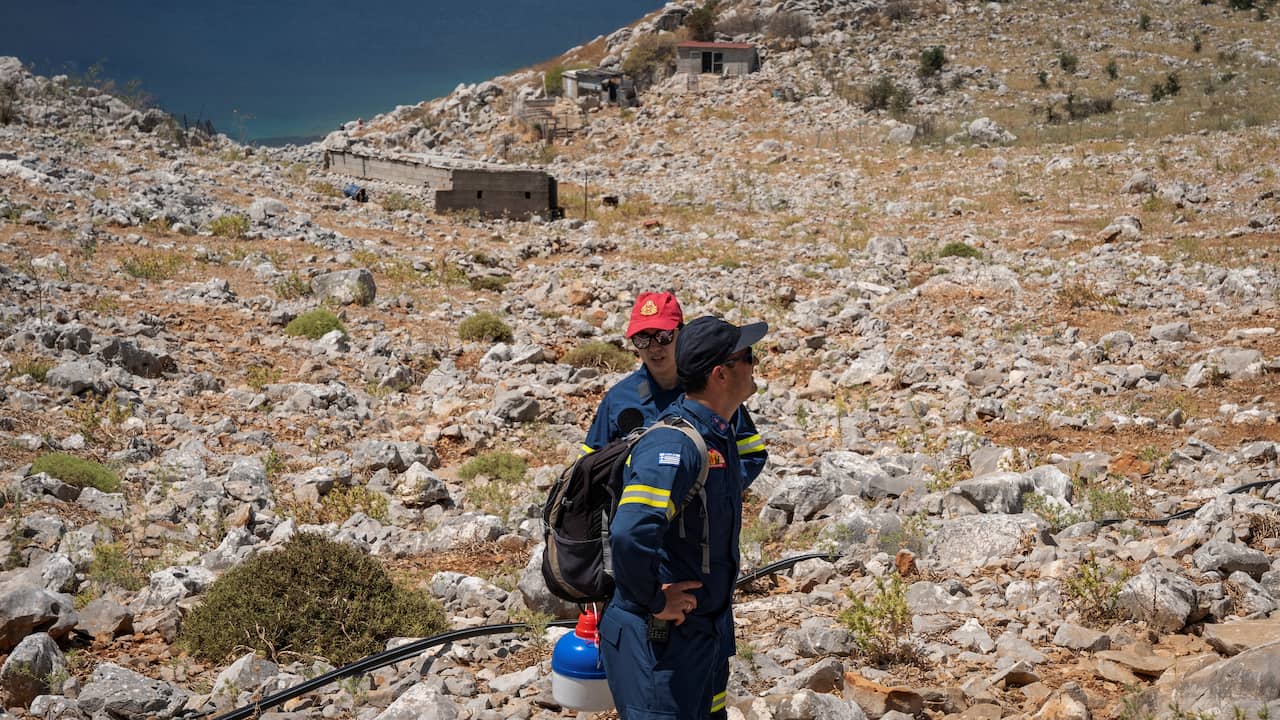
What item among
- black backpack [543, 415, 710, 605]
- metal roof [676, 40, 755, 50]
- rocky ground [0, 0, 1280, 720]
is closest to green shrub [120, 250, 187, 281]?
rocky ground [0, 0, 1280, 720]

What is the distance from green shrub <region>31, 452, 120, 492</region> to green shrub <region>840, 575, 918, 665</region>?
5.64 metres

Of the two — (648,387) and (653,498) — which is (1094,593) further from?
(653,498)

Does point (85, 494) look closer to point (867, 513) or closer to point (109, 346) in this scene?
point (109, 346)

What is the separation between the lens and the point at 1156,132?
2611 cm

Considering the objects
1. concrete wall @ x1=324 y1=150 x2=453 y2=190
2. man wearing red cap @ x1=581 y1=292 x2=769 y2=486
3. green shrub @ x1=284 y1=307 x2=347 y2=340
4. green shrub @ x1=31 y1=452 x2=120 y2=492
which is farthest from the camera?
concrete wall @ x1=324 y1=150 x2=453 y2=190

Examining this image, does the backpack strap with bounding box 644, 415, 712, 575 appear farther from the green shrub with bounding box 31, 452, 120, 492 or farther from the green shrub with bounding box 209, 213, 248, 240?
the green shrub with bounding box 209, 213, 248, 240

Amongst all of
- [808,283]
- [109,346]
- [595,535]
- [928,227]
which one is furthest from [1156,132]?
[595,535]

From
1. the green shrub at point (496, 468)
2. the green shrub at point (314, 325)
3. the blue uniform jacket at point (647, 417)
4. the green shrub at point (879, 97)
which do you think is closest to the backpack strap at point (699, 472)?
the blue uniform jacket at point (647, 417)

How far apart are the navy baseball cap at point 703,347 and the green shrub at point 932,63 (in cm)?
4241

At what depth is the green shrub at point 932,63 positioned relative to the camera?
137ft

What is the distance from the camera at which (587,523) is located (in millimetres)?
3006

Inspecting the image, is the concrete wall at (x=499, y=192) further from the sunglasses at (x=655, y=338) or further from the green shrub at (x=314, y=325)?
the sunglasses at (x=655, y=338)

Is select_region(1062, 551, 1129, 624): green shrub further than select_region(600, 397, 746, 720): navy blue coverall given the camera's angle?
Yes

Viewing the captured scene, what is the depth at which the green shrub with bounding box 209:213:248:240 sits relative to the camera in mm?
17453
